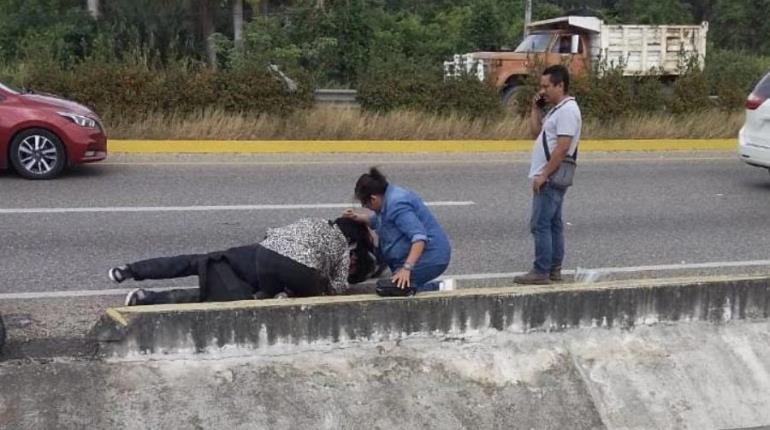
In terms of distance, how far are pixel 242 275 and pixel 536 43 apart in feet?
58.8

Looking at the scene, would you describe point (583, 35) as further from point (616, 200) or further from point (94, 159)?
point (94, 159)

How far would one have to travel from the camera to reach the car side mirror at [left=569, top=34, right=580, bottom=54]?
21.6 meters

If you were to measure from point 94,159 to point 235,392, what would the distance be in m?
7.34

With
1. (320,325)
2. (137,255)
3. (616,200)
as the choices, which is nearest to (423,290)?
(320,325)

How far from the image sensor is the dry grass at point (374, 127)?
47.3 ft

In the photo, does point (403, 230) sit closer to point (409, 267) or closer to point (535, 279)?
point (409, 267)

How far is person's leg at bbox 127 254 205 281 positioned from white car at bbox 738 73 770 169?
311 inches

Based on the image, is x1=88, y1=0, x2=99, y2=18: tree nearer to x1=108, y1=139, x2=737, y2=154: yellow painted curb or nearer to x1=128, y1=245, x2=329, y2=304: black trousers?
x1=108, y1=139, x2=737, y2=154: yellow painted curb

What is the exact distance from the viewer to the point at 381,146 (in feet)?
47.3

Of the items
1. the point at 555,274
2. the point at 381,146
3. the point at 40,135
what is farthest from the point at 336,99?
the point at 555,274

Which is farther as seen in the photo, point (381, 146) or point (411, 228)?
point (381, 146)

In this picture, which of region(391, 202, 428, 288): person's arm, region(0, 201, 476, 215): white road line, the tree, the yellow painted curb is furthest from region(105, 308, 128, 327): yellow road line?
the tree

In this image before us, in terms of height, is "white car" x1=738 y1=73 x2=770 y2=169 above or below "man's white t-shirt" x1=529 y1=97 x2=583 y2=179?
below

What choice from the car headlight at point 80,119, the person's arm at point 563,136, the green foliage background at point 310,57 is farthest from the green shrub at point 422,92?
the person's arm at point 563,136
